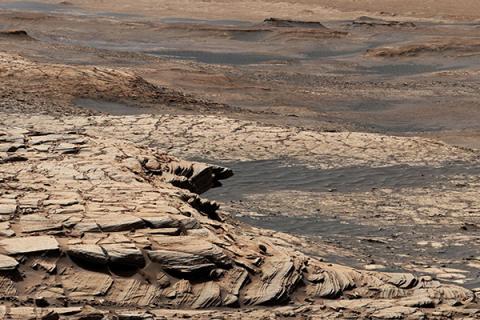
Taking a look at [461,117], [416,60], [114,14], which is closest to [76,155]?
[461,117]

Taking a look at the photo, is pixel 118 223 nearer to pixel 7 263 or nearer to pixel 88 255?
pixel 88 255

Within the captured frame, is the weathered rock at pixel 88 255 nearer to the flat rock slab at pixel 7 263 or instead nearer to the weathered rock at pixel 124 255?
the weathered rock at pixel 124 255

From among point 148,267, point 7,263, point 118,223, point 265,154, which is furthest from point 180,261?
point 265,154

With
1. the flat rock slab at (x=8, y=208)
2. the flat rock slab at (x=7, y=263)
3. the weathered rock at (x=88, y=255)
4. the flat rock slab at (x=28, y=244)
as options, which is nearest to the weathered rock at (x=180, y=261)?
the weathered rock at (x=88, y=255)

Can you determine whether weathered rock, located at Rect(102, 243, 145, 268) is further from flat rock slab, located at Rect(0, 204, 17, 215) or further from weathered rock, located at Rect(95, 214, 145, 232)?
flat rock slab, located at Rect(0, 204, 17, 215)

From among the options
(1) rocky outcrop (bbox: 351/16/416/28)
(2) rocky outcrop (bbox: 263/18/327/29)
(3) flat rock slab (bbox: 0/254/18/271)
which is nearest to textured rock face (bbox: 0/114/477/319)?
(3) flat rock slab (bbox: 0/254/18/271)

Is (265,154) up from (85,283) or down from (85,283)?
down
